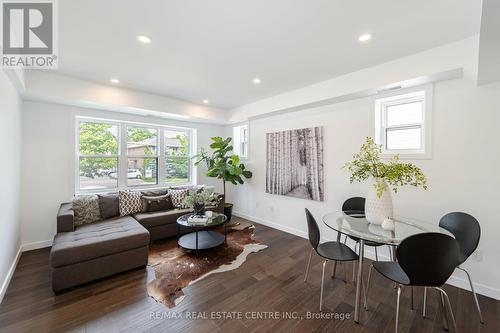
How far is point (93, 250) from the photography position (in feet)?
7.86

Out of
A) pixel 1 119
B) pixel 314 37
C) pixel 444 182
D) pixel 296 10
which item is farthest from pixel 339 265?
pixel 1 119

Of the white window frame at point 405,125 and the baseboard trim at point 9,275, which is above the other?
the white window frame at point 405,125

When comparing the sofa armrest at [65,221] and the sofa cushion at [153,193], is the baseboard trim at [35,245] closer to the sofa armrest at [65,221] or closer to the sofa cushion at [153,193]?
the sofa armrest at [65,221]

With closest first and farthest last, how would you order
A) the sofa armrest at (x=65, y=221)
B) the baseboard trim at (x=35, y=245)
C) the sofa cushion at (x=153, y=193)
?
the sofa armrest at (x=65, y=221), the baseboard trim at (x=35, y=245), the sofa cushion at (x=153, y=193)

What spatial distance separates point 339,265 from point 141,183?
419cm

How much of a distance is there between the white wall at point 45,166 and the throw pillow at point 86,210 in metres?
0.58

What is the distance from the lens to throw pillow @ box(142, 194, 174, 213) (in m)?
3.95

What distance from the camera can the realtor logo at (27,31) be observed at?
183cm

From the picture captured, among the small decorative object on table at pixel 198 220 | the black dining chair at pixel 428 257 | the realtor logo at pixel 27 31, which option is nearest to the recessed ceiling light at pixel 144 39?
the realtor logo at pixel 27 31

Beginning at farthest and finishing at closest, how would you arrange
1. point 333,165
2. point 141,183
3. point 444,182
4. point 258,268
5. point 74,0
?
point 141,183, point 333,165, point 258,268, point 444,182, point 74,0

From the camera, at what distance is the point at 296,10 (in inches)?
72.6

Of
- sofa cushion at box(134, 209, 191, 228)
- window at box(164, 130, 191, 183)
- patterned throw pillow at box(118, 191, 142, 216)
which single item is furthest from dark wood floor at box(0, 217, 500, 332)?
window at box(164, 130, 191, 183)

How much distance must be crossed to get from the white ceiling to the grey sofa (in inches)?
90.5

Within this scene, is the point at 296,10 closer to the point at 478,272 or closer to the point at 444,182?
the point at 444,182
